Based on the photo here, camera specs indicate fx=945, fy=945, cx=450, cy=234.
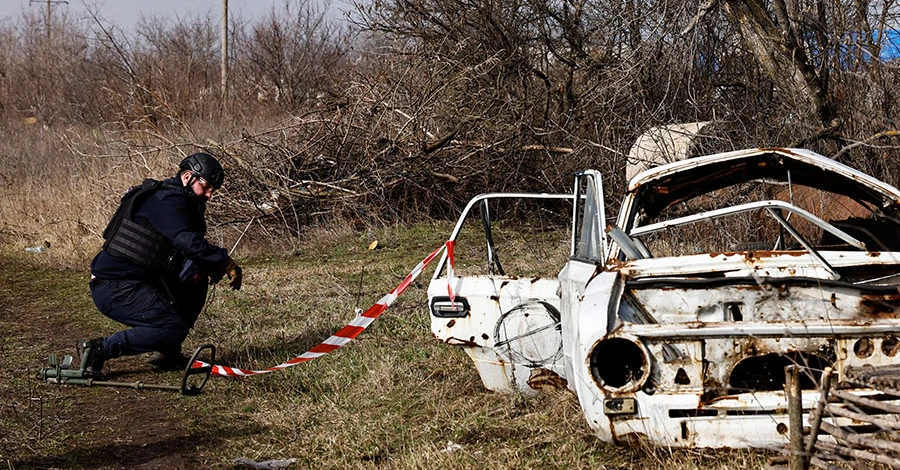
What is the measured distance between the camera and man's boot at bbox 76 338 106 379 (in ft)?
21.7

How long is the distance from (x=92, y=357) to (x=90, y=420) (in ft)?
2.25

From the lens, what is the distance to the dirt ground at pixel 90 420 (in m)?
5.23

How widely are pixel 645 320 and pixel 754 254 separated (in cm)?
75

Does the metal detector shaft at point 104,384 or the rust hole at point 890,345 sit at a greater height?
the rust hole at point 890,345

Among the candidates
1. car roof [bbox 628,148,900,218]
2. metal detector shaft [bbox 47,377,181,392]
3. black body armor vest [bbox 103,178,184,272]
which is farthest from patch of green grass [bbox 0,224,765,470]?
car roof [bbox 628,148,900,218]

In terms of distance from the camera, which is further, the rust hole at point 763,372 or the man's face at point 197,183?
the man's face at point 197,183

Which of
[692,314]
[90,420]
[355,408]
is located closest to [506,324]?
[355,408]

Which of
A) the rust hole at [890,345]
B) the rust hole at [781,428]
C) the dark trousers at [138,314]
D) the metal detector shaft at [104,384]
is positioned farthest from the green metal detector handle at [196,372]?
the rust hole at [890,345]

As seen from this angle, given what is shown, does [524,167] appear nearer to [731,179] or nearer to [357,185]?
[357,185]

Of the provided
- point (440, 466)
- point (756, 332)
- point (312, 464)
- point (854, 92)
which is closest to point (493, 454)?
point (440, 466)

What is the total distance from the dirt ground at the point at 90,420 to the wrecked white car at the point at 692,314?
166 centimetres

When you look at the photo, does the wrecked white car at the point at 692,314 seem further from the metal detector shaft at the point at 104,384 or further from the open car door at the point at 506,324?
the metal detector shaft at the point at 104,384

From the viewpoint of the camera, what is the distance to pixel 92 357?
6.66 meters

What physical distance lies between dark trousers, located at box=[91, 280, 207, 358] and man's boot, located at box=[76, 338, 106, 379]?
0.15 ft
